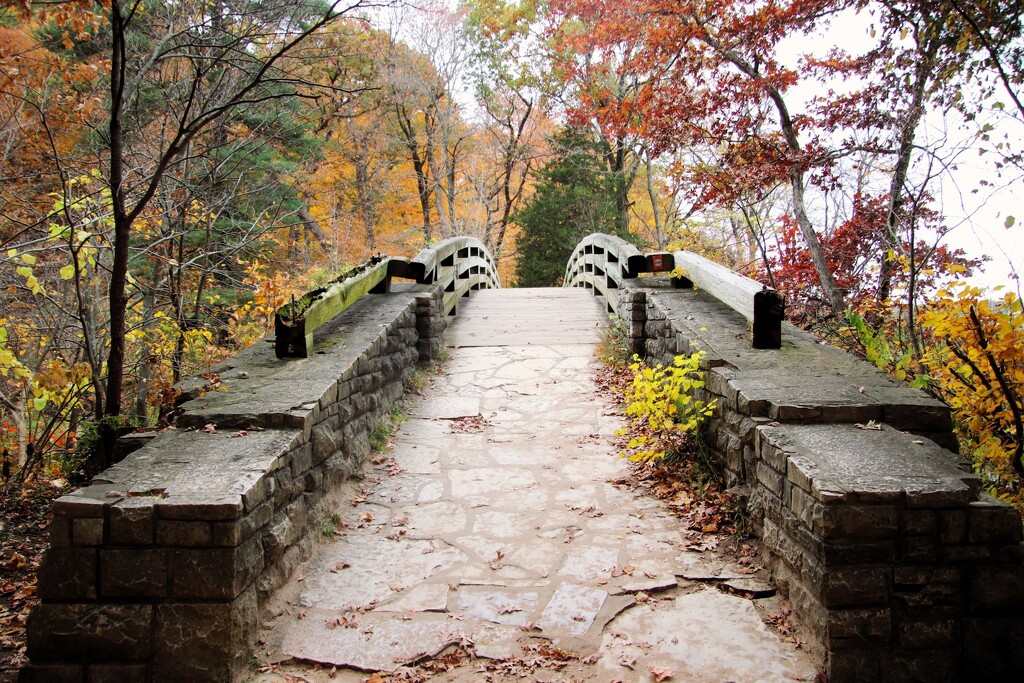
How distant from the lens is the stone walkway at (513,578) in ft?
8.38

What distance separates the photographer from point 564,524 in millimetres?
3588

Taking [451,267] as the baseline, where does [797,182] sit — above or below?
above

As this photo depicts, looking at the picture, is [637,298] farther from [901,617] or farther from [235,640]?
[235,640]

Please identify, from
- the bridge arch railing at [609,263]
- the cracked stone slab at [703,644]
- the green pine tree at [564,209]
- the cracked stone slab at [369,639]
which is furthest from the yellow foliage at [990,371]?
the green pine tree at [564,209]

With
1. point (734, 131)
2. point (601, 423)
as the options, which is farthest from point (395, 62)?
point (601, 423)

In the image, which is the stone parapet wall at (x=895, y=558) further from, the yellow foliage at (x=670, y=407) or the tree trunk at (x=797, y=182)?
the tree trunk at (x=797, y=182)

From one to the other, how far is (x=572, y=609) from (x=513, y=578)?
351mm

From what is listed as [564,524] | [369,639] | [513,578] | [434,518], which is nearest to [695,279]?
[564,524]

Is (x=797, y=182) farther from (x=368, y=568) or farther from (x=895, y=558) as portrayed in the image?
(x=368, y=568)

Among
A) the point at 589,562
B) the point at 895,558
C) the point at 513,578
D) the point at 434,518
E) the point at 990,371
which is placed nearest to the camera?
the point at 895,558

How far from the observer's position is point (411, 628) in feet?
9.05

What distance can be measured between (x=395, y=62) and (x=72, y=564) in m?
18.9

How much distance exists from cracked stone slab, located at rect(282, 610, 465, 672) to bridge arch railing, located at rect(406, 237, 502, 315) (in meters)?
4.43

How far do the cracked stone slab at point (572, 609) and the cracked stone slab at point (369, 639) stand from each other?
381mm
